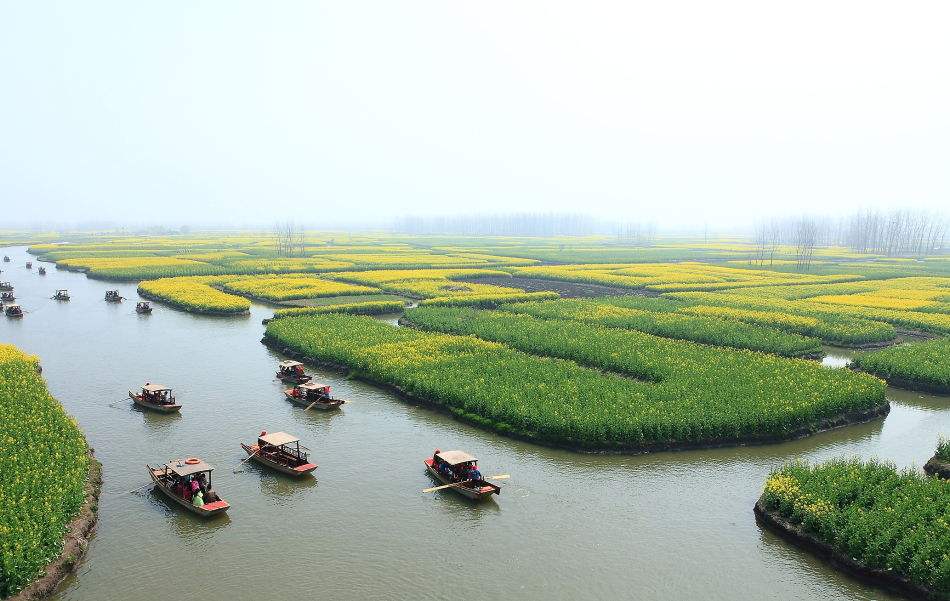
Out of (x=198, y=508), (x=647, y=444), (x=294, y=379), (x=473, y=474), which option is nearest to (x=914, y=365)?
(x=647, y=444)

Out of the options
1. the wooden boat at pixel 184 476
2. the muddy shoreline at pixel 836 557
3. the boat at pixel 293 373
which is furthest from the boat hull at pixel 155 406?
the muddy shoreline at pixel 836 557

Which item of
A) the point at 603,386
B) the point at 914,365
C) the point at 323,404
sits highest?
the point at 603,386

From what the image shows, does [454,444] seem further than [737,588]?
Yes

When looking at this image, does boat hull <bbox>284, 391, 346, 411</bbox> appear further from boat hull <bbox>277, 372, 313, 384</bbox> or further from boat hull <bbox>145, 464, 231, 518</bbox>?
boat hull <bbox>145, 464, 231, 518</bbox>

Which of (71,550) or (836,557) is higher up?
(71,550)

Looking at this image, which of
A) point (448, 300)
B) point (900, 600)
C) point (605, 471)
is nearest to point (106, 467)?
point (605, 471)

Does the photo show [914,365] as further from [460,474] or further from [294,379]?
[294,379]

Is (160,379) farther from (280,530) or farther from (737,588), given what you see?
(737,588)
